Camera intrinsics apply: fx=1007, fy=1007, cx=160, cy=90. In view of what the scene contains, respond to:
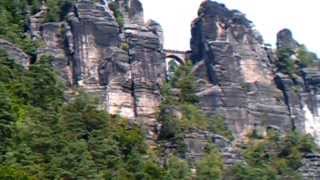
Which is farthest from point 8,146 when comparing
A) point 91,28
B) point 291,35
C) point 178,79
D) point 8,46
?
point 291,35

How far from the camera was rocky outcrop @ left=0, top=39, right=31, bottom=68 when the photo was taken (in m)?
54.9

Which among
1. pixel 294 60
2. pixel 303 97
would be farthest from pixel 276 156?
pixel 294 60

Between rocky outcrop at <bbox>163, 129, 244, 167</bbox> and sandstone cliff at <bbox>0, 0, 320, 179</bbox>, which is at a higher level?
sandstone cliff at <bbox>0, 0, 320, 179</bbox>

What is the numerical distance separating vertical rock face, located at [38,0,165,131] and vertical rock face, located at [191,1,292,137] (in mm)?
4109

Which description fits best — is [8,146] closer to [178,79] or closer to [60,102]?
[60,102]

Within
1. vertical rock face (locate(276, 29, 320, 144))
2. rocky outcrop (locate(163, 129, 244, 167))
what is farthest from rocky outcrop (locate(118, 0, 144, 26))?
vertical rock face (locate(276, 29, 320, 144))

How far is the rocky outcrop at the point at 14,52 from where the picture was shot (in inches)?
2163

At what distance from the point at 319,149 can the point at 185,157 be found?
968 cm

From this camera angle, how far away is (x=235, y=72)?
64625 mm

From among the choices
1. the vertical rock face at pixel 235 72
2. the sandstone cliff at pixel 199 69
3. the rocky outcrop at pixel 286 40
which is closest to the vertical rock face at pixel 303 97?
the sandstone cliff at pixel 199 69

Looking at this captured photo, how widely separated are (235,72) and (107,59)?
31.6 ft

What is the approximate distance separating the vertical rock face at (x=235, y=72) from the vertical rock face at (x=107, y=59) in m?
4.11

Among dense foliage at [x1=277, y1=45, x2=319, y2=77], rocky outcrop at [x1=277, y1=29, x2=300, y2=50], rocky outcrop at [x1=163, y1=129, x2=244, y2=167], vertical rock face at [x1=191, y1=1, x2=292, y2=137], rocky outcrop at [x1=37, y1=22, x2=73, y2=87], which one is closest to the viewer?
rocky outcrop at [x1=163, y1=129, x2=244, y2=167]

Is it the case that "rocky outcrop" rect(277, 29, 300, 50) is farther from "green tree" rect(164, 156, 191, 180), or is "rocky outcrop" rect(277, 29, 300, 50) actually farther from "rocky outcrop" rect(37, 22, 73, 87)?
"green tree" rect(164, 156, 191, 180)
